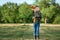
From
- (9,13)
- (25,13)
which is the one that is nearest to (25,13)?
(25,13)

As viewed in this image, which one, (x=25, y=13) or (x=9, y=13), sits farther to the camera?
(x=9, y=13)

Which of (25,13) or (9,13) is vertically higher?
(25,13)

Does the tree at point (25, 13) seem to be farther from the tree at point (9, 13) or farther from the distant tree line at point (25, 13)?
the tree at point (9, 13)

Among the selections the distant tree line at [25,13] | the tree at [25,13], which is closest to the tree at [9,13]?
the distant tree line at [25,13]

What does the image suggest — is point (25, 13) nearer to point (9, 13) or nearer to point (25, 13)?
A: point (25, 13)

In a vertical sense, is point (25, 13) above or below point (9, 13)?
above

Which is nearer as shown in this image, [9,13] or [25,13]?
[25,13]

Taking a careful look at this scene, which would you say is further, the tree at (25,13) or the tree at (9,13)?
the tree at (9,13)

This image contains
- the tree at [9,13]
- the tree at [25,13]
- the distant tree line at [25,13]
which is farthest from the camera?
the tree at [9,13]

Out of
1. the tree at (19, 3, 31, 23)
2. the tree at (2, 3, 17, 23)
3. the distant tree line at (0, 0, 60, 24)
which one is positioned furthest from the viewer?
the tree at (2, 3, 17, 23)

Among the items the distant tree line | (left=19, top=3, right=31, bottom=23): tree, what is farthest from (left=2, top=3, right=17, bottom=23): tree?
(left=19, top=3, right=31, bottom=23): tree

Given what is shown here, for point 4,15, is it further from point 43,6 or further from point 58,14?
point 58,14

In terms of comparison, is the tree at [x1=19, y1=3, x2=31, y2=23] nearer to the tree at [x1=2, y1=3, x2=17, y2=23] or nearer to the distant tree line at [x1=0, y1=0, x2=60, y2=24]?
the distant tree line at [x1=0, y1=0, x2=60, y2=24]

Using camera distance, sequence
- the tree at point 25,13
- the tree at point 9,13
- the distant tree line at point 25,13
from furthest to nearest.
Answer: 1. the tree at point 9,13
2. the distant tree line at point 25,13
3. the tree at point 25,13
